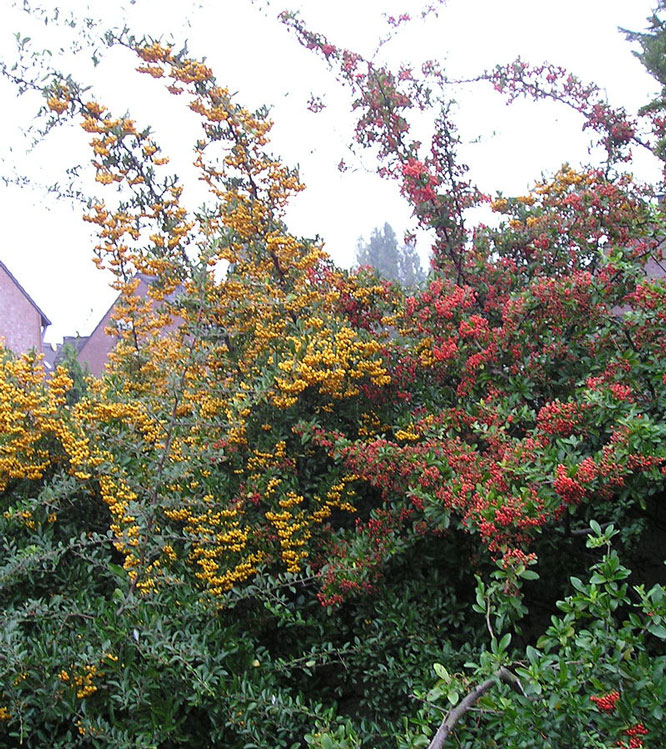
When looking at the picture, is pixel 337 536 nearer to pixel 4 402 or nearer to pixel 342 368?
pixel 342 368

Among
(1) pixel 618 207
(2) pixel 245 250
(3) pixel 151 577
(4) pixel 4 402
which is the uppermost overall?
(1) pixel 618 207

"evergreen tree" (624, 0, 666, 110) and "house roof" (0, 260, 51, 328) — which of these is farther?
"house roof" (0, 260, 51, 328)

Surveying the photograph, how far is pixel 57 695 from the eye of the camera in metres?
3.08

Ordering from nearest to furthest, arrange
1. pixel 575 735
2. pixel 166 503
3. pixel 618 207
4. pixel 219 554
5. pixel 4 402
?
pixel 575 735, pixel 166 503, pixel 219 554, pixel 4 402, pixel 618 207

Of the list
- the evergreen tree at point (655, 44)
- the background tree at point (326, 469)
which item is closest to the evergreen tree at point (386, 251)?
the evergreen tree at point (655, 44)

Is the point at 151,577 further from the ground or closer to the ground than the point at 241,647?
further from the ground

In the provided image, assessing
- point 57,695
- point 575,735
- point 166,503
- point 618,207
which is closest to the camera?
point 575,735

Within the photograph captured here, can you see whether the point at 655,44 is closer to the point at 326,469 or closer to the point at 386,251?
A: the point at 326,469

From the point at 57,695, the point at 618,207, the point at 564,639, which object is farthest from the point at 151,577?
the point at 618,207

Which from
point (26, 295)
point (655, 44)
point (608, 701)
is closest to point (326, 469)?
point (608, 701)

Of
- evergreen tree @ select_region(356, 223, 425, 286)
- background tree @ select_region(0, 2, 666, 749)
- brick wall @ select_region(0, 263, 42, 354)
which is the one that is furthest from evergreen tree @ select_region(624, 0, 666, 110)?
evergreen tree @ select_region(356, 223, 425, 286)

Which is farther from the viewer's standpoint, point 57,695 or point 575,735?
point 57,695

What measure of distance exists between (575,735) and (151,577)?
200 centimetres

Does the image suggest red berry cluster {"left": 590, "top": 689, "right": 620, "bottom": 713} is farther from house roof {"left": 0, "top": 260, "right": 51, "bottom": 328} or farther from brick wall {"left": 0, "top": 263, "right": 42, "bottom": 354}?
house roof {"left": 0, "top": 260, "right": 51, "bottom": 328}
